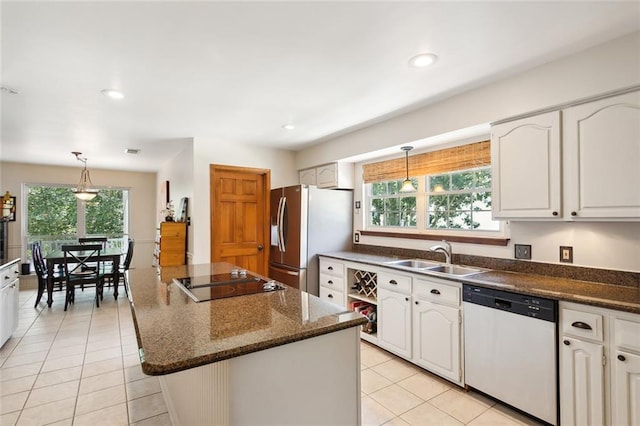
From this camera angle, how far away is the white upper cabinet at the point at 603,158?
72.6 inches

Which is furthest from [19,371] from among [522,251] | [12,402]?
[522,251]

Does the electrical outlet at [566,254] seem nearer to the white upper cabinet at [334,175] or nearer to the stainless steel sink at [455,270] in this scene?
the stainless steel sink at [455,270]

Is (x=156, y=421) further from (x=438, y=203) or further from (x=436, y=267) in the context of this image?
(x=438, y=203)

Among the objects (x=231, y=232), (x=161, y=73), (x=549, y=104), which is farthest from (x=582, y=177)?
(x=231, y=232)

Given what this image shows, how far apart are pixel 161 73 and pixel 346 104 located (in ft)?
5.05

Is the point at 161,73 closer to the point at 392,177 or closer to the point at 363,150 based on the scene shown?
the point at 363,150

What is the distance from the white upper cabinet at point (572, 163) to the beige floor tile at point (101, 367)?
11.6 ft

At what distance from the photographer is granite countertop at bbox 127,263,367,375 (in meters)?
Result: 1.11

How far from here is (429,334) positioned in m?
2.64

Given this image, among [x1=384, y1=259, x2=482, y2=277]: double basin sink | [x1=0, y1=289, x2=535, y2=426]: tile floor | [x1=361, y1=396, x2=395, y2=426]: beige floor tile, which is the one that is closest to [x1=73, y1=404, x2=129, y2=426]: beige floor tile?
[x1=0, y1=289, x2=535, y2=426]: tile floor

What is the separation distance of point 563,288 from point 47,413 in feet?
11.7

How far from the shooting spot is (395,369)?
110 inches

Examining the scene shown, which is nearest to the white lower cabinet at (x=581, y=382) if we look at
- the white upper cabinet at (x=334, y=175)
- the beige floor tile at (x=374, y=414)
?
the beige floor tile at (x=374, y=414)

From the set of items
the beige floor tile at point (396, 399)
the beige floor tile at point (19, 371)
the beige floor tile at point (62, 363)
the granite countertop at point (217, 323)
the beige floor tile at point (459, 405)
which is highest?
the granite countertop at point (217, 323)
